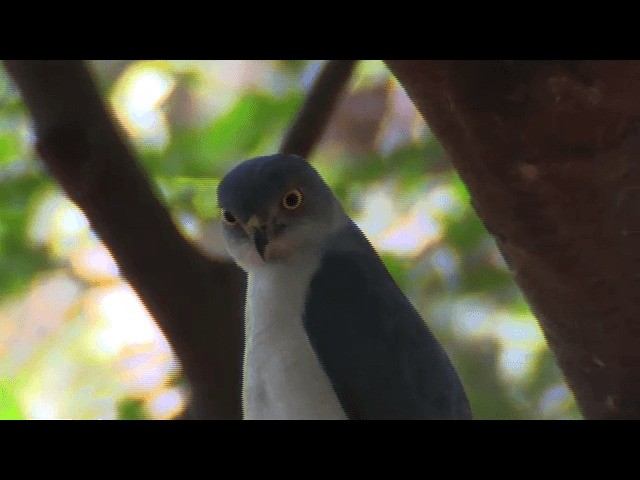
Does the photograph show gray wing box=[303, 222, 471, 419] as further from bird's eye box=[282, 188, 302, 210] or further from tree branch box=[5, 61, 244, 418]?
tree branch box=[5, 61, 244, 418]

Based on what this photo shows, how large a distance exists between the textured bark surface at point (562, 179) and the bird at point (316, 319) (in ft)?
1.22

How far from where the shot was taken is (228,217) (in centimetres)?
269

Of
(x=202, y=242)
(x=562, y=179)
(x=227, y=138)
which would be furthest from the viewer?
(x=202, y=242)

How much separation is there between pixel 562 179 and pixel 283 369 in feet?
2.76

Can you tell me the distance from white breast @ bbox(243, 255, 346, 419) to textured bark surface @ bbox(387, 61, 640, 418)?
59cm

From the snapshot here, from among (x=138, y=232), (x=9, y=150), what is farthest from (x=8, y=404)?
(x=138, y=232)

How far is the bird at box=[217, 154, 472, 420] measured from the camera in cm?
222

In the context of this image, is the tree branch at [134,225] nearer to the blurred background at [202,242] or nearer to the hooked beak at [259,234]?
the hooked beak at [259,234]

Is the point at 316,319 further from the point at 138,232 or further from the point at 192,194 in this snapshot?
the point at 192,194
